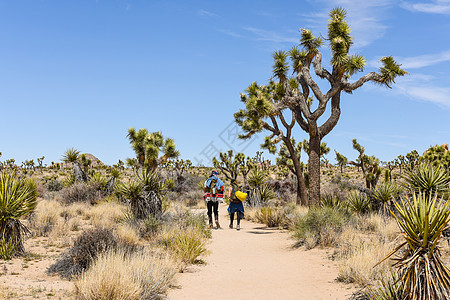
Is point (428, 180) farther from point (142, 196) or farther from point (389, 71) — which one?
point (142, 196)

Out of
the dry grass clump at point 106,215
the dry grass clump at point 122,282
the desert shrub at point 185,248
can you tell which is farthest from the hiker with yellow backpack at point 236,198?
the dry grass clump at point 122,282

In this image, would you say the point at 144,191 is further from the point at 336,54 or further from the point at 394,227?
the point at 336,54

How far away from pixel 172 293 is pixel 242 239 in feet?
18.6

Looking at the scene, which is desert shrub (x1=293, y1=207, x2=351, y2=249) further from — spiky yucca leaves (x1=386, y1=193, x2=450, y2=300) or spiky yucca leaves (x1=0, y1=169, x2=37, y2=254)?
spiky yucca leaves (x1=0, y1=169, x2=37, y2=254)

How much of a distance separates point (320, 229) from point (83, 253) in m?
6.02

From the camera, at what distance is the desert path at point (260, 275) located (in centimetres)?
578

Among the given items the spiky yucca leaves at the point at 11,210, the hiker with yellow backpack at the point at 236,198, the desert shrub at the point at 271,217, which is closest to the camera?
the spiky yucca leaves at the point at 11,210

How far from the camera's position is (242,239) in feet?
36.9

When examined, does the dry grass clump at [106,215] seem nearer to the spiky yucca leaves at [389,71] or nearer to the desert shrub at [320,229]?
the desert shrub at [320,229]

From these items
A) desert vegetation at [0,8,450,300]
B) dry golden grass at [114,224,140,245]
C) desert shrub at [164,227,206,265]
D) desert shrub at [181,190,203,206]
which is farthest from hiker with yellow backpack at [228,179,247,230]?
desert shrub at [181,190,203,206]

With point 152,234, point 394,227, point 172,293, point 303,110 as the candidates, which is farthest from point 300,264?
point 303,110

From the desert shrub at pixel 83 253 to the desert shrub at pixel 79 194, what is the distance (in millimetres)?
11773

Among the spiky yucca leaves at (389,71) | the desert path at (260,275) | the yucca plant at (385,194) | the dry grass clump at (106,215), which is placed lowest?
the desert path at (260,275)

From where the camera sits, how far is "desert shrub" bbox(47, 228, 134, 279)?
6.56 meters
